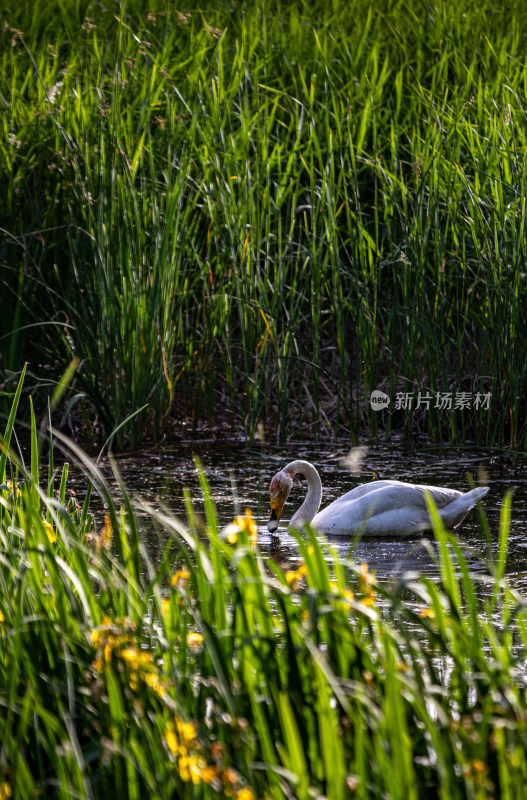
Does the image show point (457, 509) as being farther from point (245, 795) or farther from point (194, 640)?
point (245, 795)

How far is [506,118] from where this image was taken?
18.9ft

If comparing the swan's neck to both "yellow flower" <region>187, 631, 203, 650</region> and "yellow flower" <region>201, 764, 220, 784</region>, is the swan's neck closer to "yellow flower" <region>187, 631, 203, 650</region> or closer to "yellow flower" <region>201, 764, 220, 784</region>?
"yellow flower" <region>187, 631, 203, 650</region>

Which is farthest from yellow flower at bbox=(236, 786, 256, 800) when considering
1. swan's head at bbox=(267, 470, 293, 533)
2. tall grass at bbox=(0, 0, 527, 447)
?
tall grass at bbox=(0, 0, 527, 447)

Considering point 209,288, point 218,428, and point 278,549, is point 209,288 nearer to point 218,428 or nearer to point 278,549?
point 218,428

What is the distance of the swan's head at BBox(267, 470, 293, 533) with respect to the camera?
5215 millimetres

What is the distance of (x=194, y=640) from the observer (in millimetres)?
2549

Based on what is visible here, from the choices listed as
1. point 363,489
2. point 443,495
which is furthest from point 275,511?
point 443,495

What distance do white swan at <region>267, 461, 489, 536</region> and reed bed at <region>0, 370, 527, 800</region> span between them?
2.52 m

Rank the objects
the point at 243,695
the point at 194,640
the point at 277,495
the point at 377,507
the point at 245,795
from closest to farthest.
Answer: the point at 245,795 → the point at 243,695 → the point at 194,640 → the point at 377,507 → the point at 277,495

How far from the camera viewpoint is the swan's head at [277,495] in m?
5.21

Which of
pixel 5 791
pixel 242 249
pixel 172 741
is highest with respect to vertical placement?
pixel 242 249

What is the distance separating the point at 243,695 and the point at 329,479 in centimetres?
396

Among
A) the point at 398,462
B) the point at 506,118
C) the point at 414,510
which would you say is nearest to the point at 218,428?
the point at 398,462

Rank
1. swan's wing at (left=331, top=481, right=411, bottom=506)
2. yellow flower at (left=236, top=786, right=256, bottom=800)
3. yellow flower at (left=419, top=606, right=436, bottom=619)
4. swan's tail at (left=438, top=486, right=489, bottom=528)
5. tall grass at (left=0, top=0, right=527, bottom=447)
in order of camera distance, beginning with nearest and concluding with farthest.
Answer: yellow flower at (left=236, top=786, right=256, bottom=800) → yellow flower at (left=419, top=606, right=436, bottom=619) → swan's tail at (left=438, top=486, right=489, bottom=528) → swan's wing at (left=331, top=481, right=411, bottom=506) → tall grass at (left=0, top=0, right=527, bottom=447)
